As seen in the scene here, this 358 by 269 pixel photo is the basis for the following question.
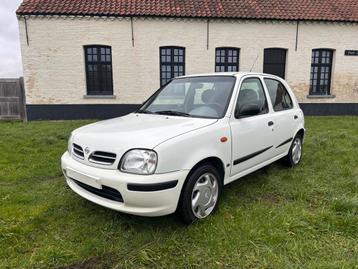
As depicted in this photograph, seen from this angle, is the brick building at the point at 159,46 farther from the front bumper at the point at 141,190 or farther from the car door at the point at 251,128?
the front bumper at the point at 141,190

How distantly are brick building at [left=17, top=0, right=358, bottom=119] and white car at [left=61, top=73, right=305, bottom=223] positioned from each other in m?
8.38

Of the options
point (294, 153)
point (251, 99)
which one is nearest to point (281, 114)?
point (251, 99)

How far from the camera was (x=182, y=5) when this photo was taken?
12.2m

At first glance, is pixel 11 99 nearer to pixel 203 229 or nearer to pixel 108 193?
pixel 108 193

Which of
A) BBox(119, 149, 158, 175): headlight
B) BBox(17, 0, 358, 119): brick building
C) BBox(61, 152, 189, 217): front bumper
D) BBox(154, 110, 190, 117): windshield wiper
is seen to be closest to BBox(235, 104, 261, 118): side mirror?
BBox(154, 110, 190, 117): windshield wiper

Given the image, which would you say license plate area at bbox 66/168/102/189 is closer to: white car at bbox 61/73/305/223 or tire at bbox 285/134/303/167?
white car at bbox 61/73/305/223

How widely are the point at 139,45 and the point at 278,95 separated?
8775 millimetres

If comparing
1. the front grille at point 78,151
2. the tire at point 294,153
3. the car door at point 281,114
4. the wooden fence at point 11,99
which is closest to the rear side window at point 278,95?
the car door at point 281,114

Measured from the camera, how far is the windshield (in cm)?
350

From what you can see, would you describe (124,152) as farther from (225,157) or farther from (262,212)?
(262,212)

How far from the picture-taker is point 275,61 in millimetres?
A: 13102

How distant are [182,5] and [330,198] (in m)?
10.9

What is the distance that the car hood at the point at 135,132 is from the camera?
105 inches

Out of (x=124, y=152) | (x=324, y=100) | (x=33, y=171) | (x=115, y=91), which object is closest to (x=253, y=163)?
(x=124, y=152)
